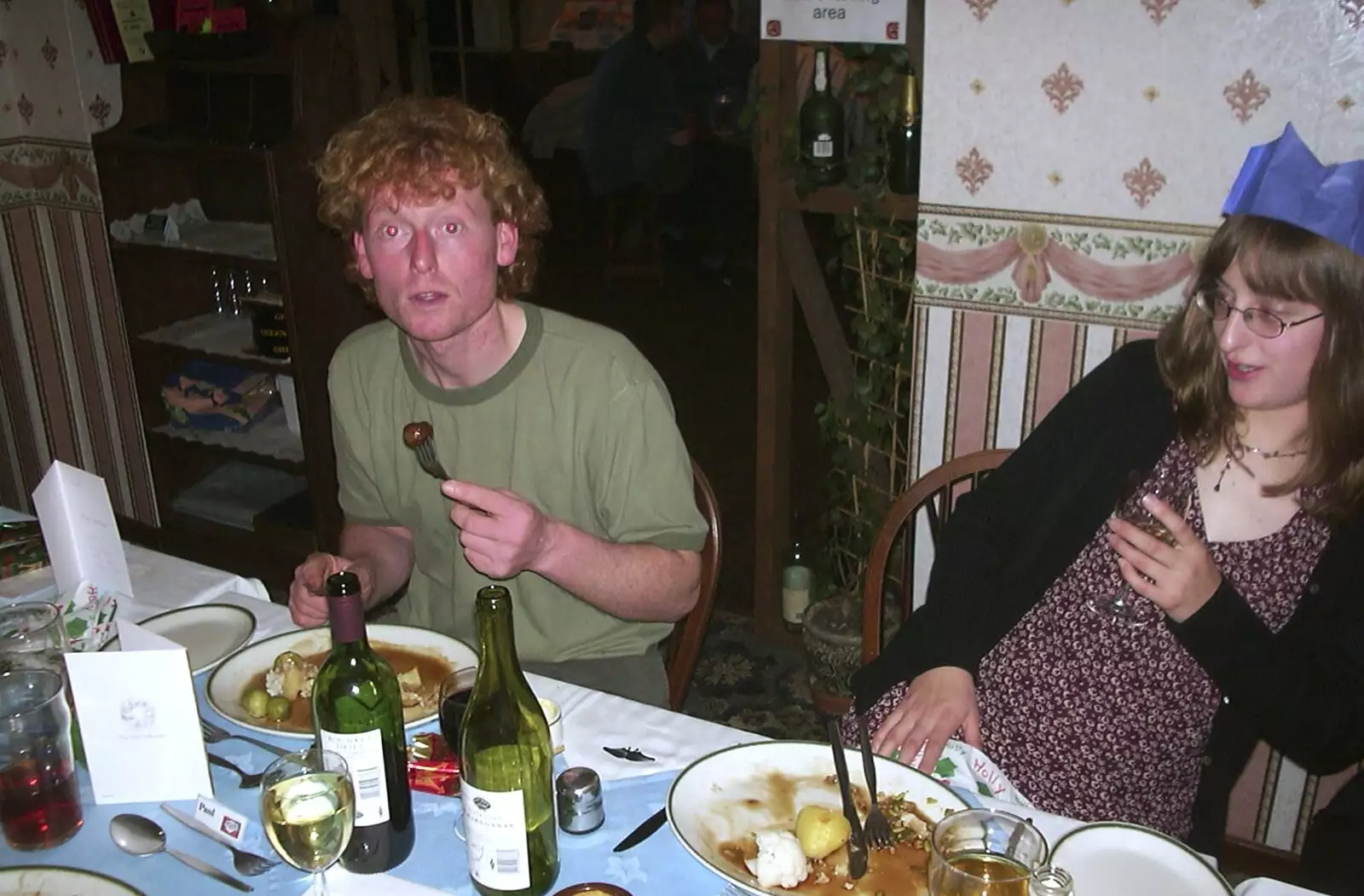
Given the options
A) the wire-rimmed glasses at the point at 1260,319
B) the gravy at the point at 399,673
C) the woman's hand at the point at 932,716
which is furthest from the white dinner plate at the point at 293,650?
the wire-rimmed glasses at the point at 1260,319

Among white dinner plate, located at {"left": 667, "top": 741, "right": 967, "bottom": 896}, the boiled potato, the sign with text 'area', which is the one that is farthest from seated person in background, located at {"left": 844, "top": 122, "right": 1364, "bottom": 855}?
the sign with text 'area'

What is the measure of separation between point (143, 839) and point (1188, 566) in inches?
45.8

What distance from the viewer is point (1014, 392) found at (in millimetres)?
2270

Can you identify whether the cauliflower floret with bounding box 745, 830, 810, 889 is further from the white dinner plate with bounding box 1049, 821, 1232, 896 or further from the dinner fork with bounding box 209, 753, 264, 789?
the dinner fork with bounding box 209, 753, 264, 789

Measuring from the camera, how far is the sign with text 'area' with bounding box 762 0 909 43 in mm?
2285

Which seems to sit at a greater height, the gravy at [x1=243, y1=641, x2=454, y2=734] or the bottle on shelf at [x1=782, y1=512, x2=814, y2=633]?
the gravy at [x1=243, y1=641, x2=454, y2=734]

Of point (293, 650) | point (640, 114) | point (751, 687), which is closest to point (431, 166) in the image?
point (293, 650)

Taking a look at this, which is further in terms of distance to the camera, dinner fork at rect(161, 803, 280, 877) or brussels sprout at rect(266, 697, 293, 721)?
brussels sprout at rect(266, 697, 293, 721)

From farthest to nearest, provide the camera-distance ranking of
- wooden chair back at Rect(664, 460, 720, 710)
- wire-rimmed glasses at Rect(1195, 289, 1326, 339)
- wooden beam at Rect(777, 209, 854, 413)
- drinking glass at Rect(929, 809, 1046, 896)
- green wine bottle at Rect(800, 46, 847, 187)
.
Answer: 1. wooden beam at Rect(777, 209, 854, 413)
2. green wine bottle at Rect(800, 46, 847, 187)
3. wooden chair back at Rect(664, 460, 720, 710)
4. wire-rimmed glasses at Rect(1195, 289, 1326, 339)
5. drinking glass at Rect(929, 809, 1046, 896)

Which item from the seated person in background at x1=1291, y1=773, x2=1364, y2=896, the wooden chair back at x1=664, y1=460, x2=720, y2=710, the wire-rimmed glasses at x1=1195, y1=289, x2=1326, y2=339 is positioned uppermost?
the wire-rimmed glasses at x1=1195, y1=289, x2=1326, y2=339

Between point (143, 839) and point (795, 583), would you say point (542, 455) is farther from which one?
point (795, 583)

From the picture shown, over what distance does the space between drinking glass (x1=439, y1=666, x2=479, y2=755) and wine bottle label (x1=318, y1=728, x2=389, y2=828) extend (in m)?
0.13

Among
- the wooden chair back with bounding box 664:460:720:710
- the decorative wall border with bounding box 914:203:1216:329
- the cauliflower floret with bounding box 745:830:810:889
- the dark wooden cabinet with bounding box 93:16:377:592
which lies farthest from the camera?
the dark wooden cabinet with bounding box 93:16:377:592

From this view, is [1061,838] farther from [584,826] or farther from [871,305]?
[871,305]
